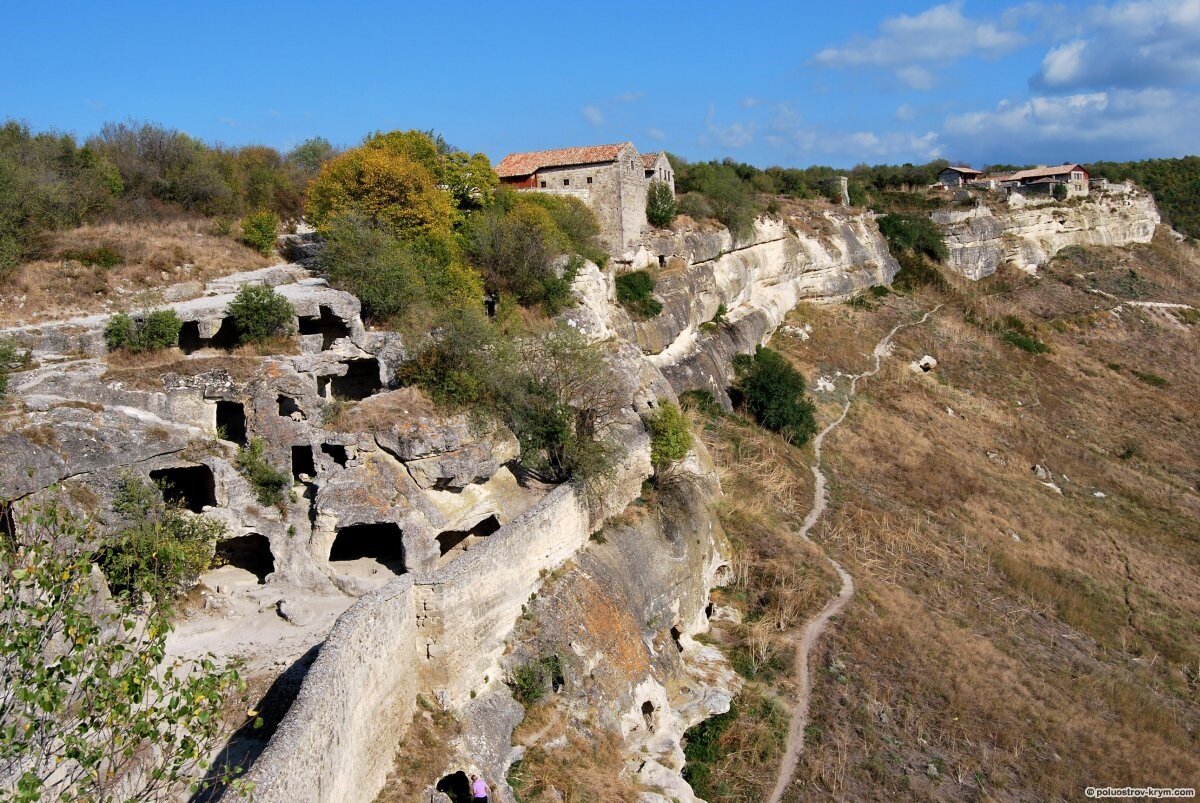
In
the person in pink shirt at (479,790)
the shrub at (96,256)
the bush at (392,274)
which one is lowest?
the person in pink shirt at (479,790)

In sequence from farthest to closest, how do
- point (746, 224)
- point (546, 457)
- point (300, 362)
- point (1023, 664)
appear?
point (746, 224) < point (1023, 664) < point (546, 457) < point (300, 362)

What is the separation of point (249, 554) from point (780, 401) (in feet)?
79.5

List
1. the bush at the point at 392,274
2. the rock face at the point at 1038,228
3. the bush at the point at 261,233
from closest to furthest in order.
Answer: the bush at the point at 392,274
the bush at the point at 261,233
the rock face at the point at 1038,228

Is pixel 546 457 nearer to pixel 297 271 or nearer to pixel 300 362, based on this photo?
pixel 300 362

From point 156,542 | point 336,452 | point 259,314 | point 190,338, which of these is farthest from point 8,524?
point 190,338

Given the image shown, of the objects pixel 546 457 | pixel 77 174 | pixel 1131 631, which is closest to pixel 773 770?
pixel 546 457

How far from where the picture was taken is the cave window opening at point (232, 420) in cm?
1886

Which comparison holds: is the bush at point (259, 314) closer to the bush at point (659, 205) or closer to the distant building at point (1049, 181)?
the bush at point (659, 205)

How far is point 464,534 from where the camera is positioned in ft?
64.2

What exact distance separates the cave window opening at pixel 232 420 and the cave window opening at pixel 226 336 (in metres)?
2.12

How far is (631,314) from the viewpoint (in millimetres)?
34375

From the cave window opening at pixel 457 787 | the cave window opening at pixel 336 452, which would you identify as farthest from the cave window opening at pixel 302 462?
the cave window opening at pixel 457 787

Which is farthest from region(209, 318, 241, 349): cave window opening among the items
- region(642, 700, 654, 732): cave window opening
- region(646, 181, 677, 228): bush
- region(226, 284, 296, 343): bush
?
region(646, 181, 677, 228): bush

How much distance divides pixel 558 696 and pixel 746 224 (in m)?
33.8
